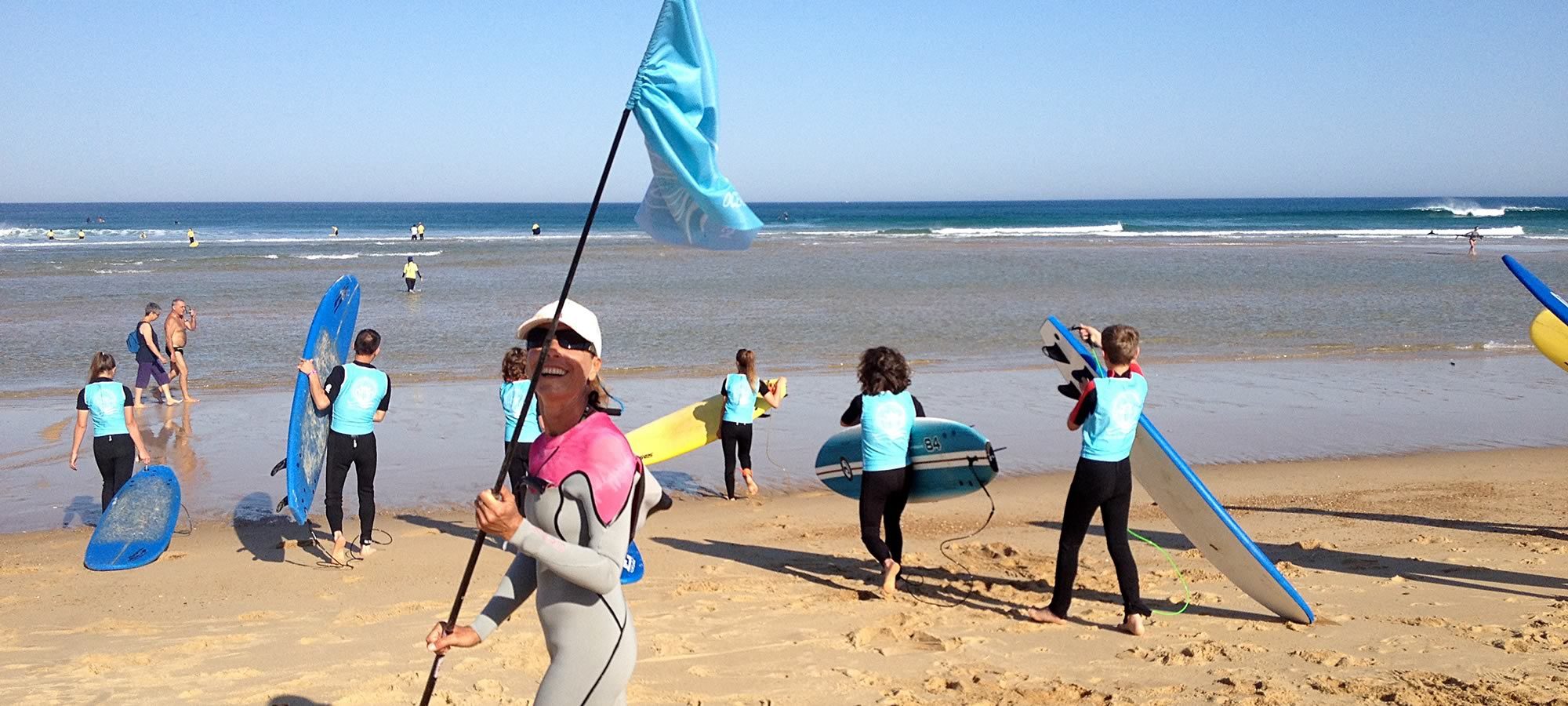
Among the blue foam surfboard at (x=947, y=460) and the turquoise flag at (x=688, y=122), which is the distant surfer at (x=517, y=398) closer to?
the blue foam surfboard at (x=947, y=460)

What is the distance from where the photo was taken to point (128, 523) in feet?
26.2

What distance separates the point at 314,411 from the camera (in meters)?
7.77

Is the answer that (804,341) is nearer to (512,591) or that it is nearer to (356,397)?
(356,397)

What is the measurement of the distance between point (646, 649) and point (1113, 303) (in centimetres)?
2303

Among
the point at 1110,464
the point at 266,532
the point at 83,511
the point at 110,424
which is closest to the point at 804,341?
the point at 266,532

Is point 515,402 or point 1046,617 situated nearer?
point 1046,617

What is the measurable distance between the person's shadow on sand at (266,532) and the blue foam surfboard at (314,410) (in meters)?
0.38

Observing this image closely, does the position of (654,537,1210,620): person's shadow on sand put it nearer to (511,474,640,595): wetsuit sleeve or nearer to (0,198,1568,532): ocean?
(0,198,1568,532): ocean

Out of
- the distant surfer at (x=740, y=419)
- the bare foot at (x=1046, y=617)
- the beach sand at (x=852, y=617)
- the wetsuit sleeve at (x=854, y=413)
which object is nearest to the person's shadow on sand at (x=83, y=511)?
the beach sand at (x=852, y=617)

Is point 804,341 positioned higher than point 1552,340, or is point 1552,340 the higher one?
point 1552,340

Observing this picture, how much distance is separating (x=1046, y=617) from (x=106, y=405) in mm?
6215

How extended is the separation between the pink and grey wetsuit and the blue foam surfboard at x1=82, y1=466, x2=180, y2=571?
5.39 metres

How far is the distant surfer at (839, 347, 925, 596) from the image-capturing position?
673 centimetres

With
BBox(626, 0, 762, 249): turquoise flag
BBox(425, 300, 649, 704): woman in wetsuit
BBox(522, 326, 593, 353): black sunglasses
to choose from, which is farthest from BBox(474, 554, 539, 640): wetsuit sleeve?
BBox(626, 0, 762, 249): turquoise flag
